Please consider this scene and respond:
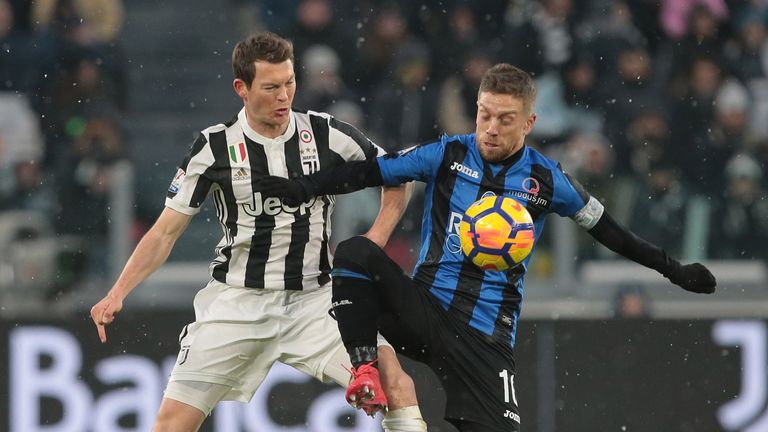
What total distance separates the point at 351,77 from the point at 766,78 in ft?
10.0

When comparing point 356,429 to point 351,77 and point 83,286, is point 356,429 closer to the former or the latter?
point 83,286

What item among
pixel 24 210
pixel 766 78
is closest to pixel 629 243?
pixel 24 210

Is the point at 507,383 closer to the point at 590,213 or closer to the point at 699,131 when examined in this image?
the point at 590,213

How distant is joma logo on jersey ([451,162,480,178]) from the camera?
16.3ft

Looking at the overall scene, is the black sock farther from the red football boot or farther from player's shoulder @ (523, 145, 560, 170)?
player's shoulder @ (523, 145, 560, 170)

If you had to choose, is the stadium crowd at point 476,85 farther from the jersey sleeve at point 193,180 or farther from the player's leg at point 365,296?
the player's leg at point 365,296

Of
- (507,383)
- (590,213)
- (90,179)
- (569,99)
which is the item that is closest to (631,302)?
(569,99)

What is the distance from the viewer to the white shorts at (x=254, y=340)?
522cm

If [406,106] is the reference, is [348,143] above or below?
below

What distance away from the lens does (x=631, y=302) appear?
294 inches

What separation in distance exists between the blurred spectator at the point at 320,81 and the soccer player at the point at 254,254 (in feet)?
11.6

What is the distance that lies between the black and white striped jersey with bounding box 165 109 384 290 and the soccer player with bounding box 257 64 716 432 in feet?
0.43

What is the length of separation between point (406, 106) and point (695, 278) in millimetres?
4299

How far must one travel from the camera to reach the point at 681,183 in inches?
340
